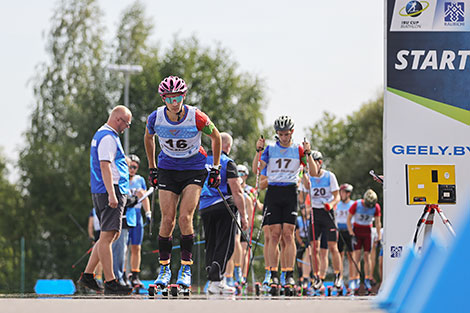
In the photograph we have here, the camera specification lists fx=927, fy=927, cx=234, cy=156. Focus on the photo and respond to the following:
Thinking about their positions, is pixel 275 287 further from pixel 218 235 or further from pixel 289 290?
pixel 218 235

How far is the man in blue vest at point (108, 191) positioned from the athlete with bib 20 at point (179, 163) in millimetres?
998

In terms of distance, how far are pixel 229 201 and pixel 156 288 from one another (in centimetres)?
230

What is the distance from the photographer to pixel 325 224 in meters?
18.4

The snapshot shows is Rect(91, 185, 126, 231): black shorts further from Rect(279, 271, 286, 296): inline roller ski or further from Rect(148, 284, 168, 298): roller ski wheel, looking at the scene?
Rect(279, 271, 286, 296): inline roller ski

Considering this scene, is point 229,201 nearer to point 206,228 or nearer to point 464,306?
point 206,228

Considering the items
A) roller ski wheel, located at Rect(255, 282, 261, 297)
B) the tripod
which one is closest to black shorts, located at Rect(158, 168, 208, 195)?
the tripod

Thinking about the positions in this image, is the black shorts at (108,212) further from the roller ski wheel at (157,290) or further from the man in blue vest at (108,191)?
the roller ski wheel at (157,290)

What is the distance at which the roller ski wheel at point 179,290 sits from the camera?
10.4 m

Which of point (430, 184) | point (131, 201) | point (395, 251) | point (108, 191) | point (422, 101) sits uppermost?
point (422, 101)

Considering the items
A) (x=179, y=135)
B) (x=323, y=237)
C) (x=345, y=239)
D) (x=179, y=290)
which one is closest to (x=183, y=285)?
(x=179, y=290)

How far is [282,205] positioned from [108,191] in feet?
10.4

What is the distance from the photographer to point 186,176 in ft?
35.8

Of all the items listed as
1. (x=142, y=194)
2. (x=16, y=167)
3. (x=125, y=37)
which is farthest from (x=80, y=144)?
(x=142, y=194)

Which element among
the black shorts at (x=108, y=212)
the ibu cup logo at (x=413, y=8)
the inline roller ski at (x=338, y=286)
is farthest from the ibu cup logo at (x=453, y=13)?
the inline roller ski at (x=338, y=286)
